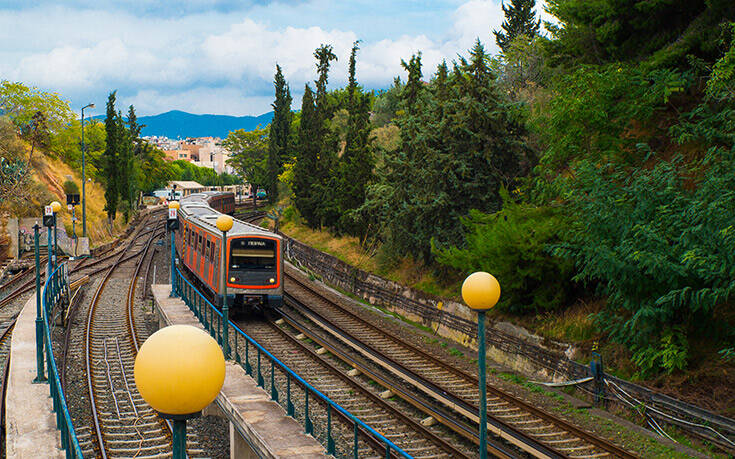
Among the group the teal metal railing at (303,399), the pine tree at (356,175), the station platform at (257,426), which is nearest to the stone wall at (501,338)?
the pine tree at (356,175)

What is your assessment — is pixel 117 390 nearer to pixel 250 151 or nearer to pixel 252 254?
pixel 252 254

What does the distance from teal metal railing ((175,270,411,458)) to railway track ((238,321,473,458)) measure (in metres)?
0.04

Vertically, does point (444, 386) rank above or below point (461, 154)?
below

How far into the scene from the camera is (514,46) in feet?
98.9

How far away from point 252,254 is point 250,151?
68217mm

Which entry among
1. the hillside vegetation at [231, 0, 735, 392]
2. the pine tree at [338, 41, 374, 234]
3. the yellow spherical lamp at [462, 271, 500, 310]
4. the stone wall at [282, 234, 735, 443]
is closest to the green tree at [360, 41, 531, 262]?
the hillside vegetation at [231, 0, 735, 392]

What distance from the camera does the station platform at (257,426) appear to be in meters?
9.60

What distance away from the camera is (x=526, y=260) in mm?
16203

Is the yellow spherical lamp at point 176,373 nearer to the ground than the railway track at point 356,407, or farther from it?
farther from it

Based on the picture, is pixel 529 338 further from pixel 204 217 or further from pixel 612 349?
pixel 204 217

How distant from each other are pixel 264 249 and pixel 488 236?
7849 mm

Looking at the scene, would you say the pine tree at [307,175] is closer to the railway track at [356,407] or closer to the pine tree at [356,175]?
the pine tree at [356,175]

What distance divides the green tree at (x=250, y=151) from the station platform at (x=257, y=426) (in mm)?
67681

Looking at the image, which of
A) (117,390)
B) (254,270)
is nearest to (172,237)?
(254,270)
